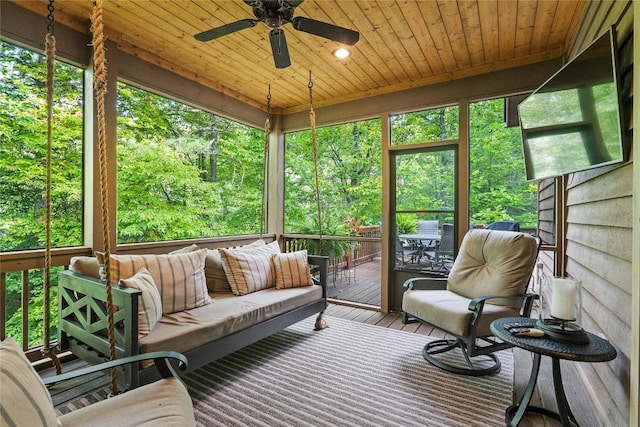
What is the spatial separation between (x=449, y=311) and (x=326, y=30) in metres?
2.24

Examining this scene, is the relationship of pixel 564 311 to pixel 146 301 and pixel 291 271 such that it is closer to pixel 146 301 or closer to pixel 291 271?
pixel 291 271


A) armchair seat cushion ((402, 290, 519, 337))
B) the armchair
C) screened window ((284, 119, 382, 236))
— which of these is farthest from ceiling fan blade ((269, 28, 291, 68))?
armchair seat cushion ((402, 290, 519, 337))

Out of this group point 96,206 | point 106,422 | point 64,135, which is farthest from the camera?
point 64,135

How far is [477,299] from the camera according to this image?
2332 millimetres

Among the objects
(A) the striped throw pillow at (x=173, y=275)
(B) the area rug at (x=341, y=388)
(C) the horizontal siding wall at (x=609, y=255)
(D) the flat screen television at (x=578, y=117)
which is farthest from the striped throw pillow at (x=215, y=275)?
(D) the flat screen television at (x=578, y=117)

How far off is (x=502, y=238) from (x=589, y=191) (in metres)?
0.76

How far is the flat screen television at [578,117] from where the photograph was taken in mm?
1624

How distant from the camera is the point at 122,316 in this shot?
1878mm

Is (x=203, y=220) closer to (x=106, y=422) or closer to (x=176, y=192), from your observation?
(x=176, y=192)

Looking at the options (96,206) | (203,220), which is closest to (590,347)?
(96,206)

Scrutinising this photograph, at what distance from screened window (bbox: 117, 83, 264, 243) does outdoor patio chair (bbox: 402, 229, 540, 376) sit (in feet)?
9.56

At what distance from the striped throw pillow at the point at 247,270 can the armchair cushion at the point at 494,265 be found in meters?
1.85

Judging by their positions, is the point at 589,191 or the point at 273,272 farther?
the point at 273,272

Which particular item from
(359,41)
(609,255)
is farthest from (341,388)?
(359,41)
